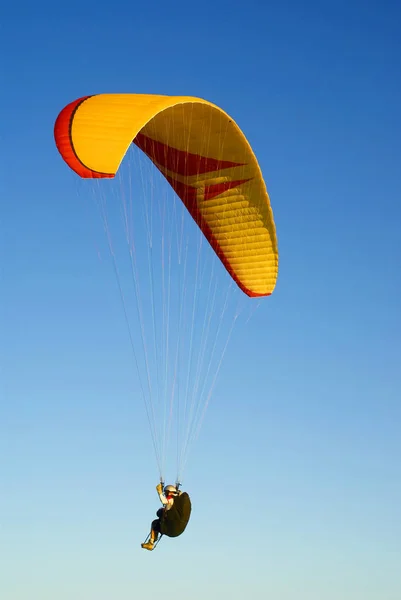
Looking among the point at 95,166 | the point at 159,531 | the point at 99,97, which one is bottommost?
the point at 159,531

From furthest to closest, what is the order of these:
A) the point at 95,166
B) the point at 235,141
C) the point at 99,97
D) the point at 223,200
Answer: the point at 223,200
the point at 235,141
the point at 99,97
the point at 95,166

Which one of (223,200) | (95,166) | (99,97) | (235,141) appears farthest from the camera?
(223,200)

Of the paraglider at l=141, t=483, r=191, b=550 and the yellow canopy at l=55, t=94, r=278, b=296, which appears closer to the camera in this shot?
the yellow canopy at l=55, t=94, r=278, b=296

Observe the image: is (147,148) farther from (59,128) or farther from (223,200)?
(59,128)

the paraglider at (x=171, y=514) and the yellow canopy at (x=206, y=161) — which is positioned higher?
the yellow canopy at (x=206, y=161)

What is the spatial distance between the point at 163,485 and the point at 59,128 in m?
5.80

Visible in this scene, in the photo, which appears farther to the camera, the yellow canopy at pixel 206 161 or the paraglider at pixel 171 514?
the paraglider at pixel 171 514

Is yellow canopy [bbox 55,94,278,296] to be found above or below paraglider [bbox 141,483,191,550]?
above

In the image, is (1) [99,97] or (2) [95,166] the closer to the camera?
(2) [95,166]

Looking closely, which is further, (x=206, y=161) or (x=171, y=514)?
(x=206, y=161)

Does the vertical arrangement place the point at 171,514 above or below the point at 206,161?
below

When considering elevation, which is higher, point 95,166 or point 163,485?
point 95,166

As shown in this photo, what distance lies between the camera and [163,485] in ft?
64.1

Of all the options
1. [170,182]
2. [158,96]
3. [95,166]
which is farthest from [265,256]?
[95,166]
